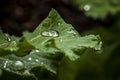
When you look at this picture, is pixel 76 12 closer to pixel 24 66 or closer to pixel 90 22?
pixel 90 22

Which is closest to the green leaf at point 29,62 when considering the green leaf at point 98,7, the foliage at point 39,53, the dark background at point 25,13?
the foliage at point 39,53

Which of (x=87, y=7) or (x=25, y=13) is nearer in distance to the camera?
(x=25, y=13)

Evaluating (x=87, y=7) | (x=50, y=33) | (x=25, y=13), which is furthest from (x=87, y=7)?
(x=50, y=33)

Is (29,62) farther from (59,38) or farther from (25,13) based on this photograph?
(25,13)

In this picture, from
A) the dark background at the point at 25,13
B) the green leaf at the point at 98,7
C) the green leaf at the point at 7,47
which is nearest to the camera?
the green leaf at the point at 7,47

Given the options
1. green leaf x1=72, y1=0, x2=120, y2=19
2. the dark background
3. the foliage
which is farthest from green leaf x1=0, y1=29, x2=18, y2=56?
green leaf x1=72, y1=0, x2=120, y2=19

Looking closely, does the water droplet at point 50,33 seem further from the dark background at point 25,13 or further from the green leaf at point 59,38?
the dark background at point 25,13

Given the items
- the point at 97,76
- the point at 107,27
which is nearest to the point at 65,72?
the point at 97,76
